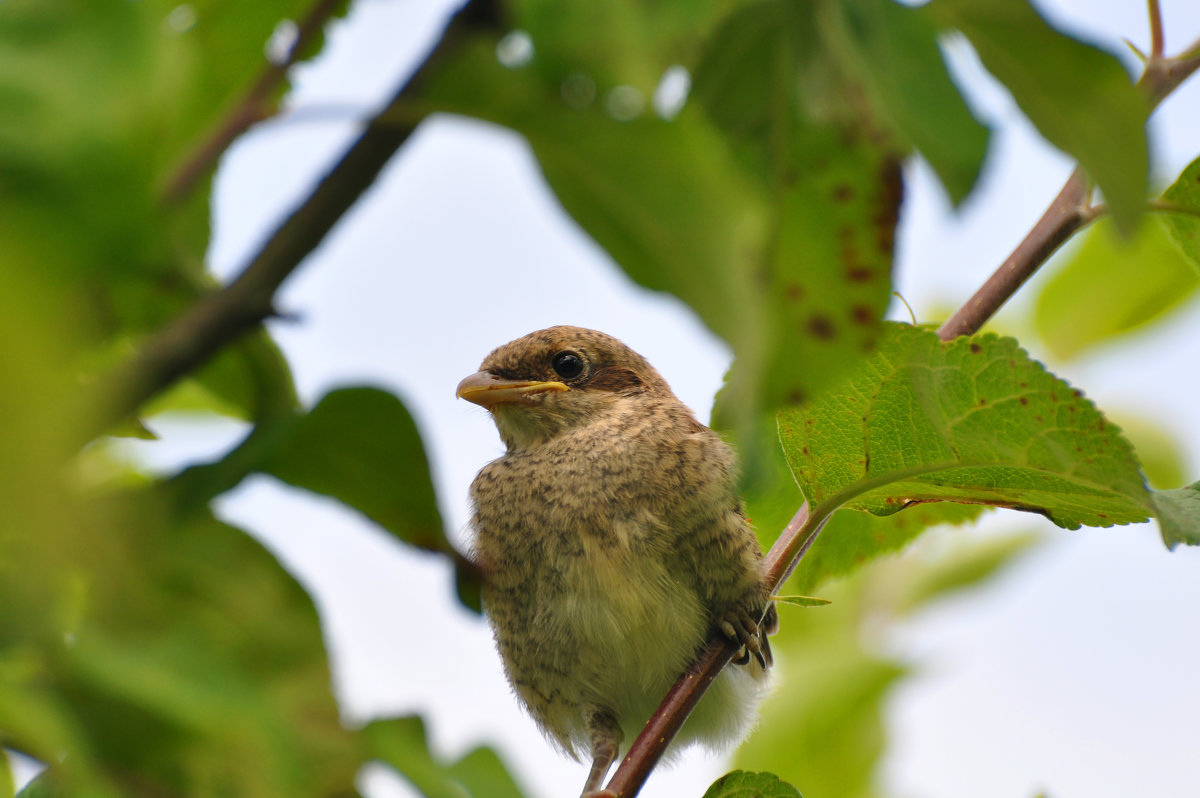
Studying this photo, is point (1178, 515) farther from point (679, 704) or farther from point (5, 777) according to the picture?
point (5, 777)

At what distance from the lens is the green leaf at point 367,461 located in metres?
0.62

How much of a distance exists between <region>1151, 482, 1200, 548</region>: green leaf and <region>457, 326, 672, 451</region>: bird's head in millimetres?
2046

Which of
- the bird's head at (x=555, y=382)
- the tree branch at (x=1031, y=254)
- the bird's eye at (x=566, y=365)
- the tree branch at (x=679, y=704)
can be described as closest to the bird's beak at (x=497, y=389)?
the bird's head at (x=555, y=382)

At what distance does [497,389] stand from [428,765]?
111 inches

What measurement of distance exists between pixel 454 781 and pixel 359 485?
0.17 meters

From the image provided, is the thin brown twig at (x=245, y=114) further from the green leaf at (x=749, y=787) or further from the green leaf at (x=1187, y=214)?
the green leaf at (x=749, y=787)

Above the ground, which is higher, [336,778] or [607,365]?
[336,778]

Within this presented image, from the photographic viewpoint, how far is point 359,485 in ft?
2.15

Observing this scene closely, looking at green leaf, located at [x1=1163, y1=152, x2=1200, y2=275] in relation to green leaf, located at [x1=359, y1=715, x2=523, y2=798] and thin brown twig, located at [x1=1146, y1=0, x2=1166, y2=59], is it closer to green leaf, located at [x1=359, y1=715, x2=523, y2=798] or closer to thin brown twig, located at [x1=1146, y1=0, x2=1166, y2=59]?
thin brown twig, located at [x1=1146, y1=0, x2=1166, y2=59]

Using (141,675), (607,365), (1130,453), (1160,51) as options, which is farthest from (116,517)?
(607,365)

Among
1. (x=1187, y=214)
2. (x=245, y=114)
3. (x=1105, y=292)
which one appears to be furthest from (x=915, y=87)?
(x=1105, y=292)

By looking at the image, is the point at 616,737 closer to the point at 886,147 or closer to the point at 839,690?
the point at 839,690

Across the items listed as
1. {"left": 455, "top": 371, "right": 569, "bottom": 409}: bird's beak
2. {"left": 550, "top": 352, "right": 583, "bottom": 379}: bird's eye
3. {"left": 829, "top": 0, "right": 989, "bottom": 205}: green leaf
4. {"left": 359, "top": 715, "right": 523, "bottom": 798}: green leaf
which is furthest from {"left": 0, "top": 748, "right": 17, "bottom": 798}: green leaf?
{"left": 550, "top": 352, "right": 583, "bottom": 379}: bird's eye

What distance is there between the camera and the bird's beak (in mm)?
3385
